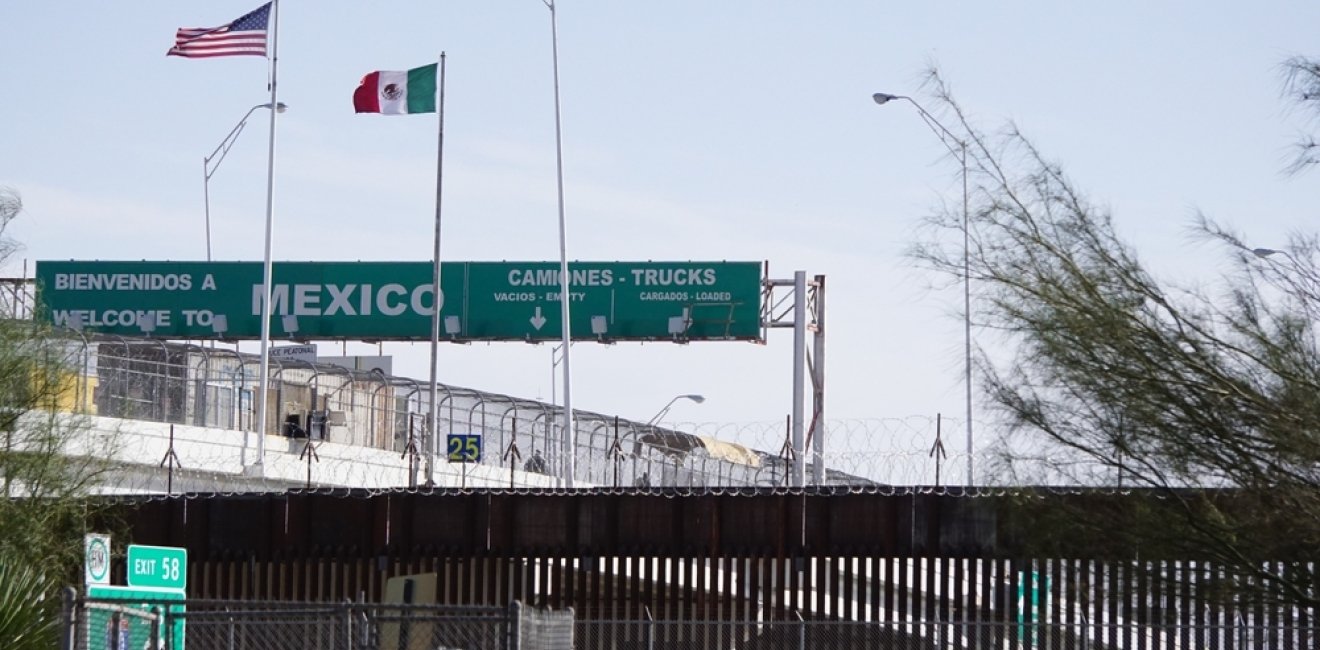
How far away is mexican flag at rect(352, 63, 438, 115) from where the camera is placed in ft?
130

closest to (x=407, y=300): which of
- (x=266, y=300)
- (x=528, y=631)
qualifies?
(x=266, y=300)

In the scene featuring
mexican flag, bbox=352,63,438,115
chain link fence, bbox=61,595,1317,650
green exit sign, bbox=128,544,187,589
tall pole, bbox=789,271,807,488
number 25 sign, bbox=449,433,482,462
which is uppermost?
mexican flag, bbox=352,63,438,115

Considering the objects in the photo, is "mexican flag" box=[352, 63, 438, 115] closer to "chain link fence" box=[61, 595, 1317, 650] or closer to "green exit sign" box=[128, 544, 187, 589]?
"chain link fence" box=[61, 595, 1317, 650]

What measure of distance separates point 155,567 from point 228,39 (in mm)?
23454

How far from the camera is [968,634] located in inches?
869

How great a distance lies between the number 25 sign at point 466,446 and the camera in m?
42.8

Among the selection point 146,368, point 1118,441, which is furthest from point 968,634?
point 146,368

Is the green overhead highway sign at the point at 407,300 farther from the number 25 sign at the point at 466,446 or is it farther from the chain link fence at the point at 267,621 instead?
the chain link fence at the point at 267,621

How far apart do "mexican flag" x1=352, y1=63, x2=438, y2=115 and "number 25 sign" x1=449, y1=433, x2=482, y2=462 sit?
25.0ft

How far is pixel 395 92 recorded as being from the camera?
130 feet

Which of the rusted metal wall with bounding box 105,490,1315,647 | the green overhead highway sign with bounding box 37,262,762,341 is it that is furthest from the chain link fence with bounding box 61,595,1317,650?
the green overhead highway sign with bounding box 37,262,762,341

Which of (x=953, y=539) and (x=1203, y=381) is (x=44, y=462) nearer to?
(x=953, y=539)

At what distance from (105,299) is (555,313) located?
1037 cm

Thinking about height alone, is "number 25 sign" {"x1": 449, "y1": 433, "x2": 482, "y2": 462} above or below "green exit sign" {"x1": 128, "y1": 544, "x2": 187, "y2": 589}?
above
